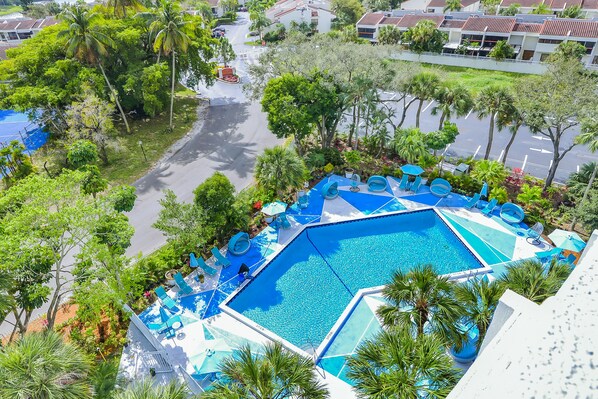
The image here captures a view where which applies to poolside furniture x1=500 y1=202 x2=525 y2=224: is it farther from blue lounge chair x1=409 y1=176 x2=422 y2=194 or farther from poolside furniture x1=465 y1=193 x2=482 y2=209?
blue lounge chair x1=409 y1=176 x2=422 y2=194

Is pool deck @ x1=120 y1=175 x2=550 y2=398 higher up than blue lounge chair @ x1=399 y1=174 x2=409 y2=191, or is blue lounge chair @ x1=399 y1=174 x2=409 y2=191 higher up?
blue lounge chair @ x1=399 y1=174 x2=409 y2=191

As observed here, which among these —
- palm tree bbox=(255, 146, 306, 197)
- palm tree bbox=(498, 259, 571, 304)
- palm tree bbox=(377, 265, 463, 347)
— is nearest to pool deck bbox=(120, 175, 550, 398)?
palm tree bbox=(255, 146, 306, 197)

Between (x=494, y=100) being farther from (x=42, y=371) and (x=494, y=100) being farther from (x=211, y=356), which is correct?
(x=42, y=371)

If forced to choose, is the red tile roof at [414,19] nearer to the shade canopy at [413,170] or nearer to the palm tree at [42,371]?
the shade canopy at [413,170]

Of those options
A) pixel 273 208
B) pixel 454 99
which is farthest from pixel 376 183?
pixel 273 208

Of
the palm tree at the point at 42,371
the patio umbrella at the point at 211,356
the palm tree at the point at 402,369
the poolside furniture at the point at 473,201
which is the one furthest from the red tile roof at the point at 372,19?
the palm tree at the point at 42,371

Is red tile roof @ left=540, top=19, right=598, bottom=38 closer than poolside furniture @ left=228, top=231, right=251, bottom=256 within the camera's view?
No
